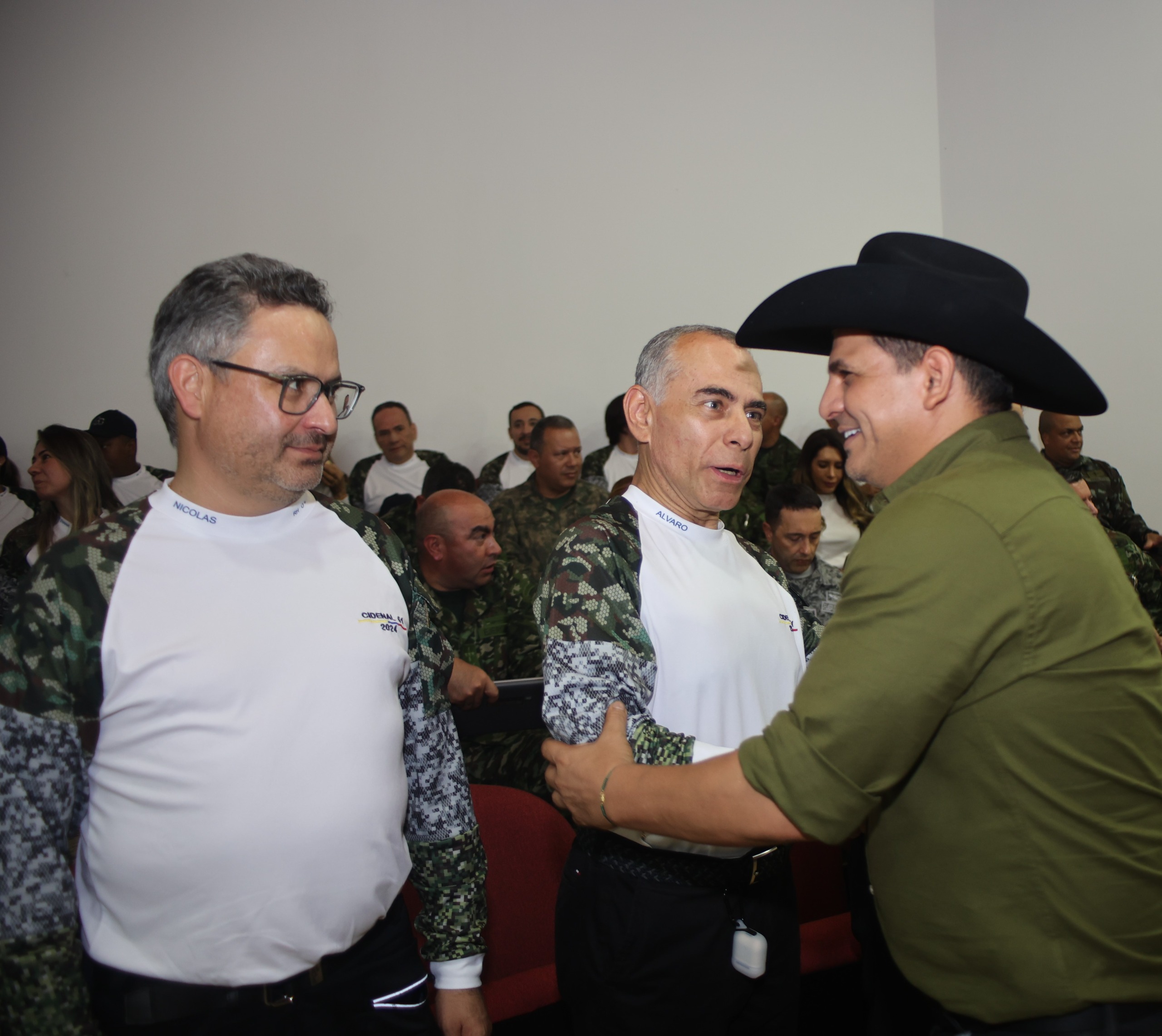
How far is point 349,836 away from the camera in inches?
51.9

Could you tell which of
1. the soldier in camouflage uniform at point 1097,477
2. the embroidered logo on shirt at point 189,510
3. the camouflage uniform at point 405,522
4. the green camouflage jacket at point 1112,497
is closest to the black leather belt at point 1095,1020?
the embroidered logo on shirt at point 189,510

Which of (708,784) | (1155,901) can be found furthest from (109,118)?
(1155,901)

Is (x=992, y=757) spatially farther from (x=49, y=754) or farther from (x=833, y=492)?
(x=833, y=492)

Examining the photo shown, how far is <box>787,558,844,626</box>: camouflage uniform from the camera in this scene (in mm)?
4020

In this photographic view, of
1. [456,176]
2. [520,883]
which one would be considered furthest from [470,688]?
[456,176]

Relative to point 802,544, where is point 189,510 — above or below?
above

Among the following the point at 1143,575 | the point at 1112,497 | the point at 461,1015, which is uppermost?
the point at 1112,497

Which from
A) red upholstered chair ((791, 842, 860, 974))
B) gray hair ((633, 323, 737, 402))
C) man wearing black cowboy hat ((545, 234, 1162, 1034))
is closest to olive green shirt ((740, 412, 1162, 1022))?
man wearing black cowboy hat ((545, 234, 1162, 1034))

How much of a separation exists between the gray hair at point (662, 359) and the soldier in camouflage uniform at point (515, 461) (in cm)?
449

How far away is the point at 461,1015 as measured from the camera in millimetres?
1510

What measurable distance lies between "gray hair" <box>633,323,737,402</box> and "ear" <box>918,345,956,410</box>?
509 mm

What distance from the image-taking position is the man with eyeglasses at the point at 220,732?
3.93 feet

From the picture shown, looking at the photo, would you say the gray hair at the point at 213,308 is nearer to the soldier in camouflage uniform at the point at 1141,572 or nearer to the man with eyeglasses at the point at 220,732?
the man with eyeglasses at the point at 220,732

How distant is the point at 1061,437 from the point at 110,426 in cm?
544
